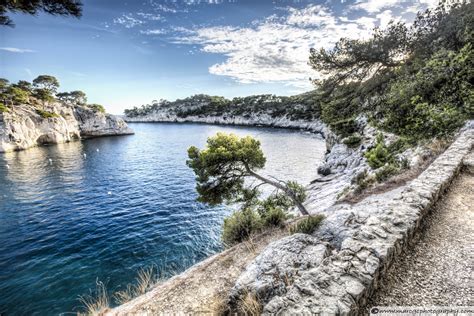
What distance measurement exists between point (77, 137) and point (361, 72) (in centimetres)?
8106

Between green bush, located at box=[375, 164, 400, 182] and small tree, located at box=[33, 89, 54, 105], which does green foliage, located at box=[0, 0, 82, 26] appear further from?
small tree, located at box=[33, 89, 54, 105]

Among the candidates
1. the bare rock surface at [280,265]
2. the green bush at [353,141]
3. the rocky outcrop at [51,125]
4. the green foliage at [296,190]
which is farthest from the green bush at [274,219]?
the rocky outcrop at [51,125]

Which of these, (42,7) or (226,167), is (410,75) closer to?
(226,167)

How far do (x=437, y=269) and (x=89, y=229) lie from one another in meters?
19.2

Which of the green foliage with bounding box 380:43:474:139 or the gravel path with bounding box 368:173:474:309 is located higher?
the green foliage with bounding box 380:43:474:139

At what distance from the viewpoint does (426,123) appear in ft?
41.4

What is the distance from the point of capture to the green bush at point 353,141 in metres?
24.1

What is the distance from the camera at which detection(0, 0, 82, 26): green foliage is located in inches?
203

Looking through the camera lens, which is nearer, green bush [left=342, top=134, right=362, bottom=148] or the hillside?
green bush [left=342, top=134, right=362, bottom=148]

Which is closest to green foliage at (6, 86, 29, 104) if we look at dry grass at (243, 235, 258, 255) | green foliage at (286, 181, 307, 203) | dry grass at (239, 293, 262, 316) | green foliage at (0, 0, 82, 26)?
green foliage at (0, 0, 82, 26)

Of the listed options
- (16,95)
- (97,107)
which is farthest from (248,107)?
(16,95)

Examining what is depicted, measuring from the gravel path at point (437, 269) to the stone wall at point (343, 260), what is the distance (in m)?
0.21

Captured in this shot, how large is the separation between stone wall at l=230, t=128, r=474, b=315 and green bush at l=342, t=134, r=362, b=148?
17.7 metres

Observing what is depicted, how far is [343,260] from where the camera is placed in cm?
373
